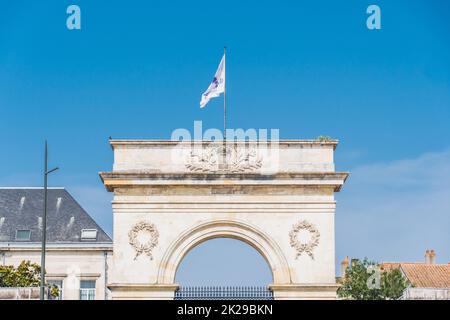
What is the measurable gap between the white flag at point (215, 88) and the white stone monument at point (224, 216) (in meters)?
2.39

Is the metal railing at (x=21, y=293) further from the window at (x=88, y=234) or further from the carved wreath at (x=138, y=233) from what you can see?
the window at (x=88, y=234)

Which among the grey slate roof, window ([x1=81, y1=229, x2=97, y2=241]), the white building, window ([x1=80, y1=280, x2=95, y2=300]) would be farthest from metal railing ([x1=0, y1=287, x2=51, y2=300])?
window ([x1=81, y1=229, x2=97, y2=241])

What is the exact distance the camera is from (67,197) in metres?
43.0

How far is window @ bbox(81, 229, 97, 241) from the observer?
1622 inches

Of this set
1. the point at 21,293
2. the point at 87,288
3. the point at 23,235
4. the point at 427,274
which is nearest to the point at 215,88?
the point at 21,293

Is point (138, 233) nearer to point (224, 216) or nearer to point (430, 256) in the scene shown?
point (224, 216)

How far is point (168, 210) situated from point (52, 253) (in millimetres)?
11782

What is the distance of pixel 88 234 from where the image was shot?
41.4m

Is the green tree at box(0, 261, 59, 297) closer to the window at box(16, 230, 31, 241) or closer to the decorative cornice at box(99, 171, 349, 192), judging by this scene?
the window at box(16, 230, 31, 241)

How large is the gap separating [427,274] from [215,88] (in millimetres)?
29710

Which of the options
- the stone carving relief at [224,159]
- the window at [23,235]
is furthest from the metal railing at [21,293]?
the window at [23,235]
